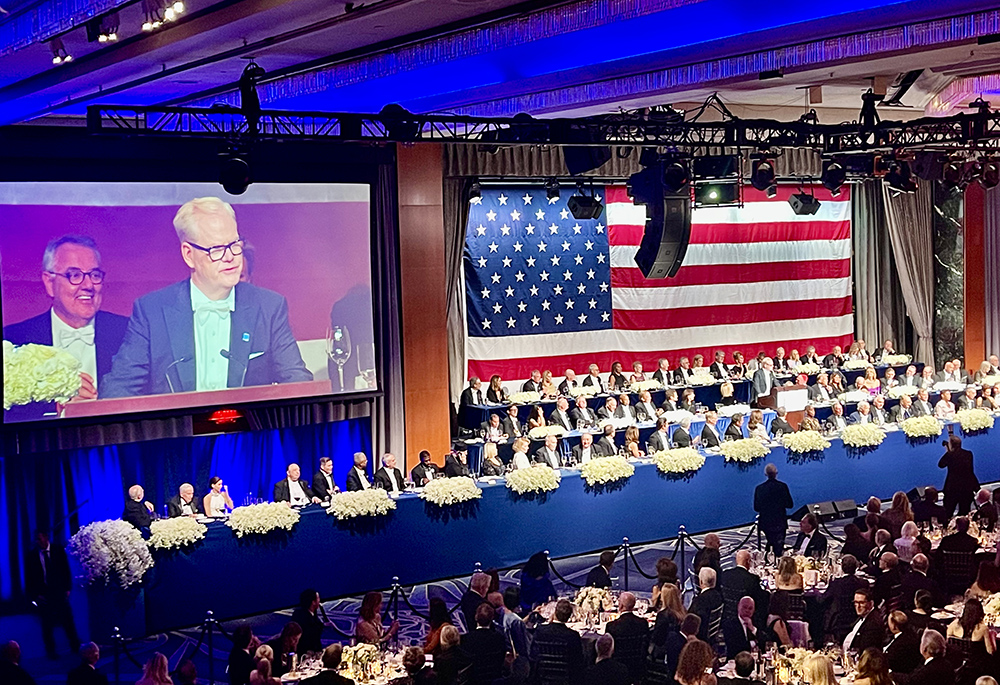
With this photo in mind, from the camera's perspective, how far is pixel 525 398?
17.1 metres

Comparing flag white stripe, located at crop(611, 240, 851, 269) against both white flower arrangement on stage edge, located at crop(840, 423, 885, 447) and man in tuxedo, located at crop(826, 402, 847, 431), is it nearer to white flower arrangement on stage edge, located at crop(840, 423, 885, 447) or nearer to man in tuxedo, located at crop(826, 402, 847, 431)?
man in tuxedo, located at crop(826, 402, 847, 431)

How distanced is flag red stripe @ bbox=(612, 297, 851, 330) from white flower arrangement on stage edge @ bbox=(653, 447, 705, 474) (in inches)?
238

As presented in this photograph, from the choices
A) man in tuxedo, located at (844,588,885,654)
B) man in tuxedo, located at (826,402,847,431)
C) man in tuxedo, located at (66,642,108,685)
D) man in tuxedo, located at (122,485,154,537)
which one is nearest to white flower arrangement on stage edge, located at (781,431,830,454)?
man in tuxedo, located at (826,402,847,431)

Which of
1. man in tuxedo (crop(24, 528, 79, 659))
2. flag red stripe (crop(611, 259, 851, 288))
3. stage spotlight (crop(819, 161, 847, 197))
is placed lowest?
man in tuxedo (crop(24, 528, 79, 659))

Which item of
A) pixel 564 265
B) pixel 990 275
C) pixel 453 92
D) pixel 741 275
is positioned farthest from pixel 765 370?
pixel 453 92

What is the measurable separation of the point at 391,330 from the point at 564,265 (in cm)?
365

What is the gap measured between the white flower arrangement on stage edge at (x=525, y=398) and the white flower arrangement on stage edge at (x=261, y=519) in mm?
6383

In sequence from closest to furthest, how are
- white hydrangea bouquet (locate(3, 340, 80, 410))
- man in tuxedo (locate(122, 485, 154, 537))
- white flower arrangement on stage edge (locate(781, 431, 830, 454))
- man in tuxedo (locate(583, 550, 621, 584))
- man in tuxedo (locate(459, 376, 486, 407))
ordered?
man in tuxedo (locate(583, 550, 621, 584)), man in tuxedo (locate(122, 485, 154, 537)), white hydrangea bouquet (locate(3, 340, 80, 410)), white flower arrangement on stage edge (locate(781, 431, 830, 454)), man in tuxedo (locate(459, 376, 486, 407))

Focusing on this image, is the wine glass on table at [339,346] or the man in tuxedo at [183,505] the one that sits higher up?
the wine glass on table at [339,346]

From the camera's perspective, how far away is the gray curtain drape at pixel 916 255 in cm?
2167

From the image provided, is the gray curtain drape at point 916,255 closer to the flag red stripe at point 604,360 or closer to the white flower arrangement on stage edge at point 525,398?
the flag red stripe at point 604,360

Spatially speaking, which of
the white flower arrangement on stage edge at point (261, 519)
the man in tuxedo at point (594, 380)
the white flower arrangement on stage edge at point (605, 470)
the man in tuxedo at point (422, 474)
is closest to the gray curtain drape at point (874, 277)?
the man in tuxedo at point (594, 380)

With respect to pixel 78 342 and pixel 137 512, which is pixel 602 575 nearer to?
pixel 137 512

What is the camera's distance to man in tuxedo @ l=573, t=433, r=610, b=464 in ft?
43.5
